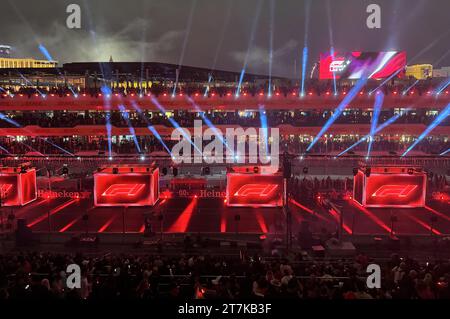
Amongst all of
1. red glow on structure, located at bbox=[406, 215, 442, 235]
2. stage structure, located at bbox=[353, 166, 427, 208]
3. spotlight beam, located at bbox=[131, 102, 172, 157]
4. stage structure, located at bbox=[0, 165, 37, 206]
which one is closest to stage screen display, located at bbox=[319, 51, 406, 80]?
spotlight beam, located at bbox=[131, 102, 172, 157]

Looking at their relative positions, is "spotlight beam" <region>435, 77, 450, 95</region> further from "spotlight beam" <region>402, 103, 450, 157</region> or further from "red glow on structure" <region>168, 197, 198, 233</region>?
"red glow on structure" <region>168, 197, 198, 233</region>

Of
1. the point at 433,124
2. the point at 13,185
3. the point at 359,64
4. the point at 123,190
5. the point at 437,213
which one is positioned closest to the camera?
the point at 437,213

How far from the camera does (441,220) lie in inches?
653

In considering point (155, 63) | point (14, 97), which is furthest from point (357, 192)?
point (155, 63)

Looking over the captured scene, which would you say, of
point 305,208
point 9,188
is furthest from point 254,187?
point 9,188

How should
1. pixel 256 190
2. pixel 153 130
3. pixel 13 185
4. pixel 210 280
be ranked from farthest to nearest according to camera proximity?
pixel 153 130 → pixel 13 185 → pixel 256 190 → pixel 210 280

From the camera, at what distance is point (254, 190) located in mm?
17688

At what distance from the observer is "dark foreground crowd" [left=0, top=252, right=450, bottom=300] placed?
591cm

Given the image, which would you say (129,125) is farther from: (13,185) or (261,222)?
(261,222)

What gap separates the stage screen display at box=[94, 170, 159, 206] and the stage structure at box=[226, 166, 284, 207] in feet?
12.3

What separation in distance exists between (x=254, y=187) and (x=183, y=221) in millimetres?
3534

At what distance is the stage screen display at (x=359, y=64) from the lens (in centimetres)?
2912
